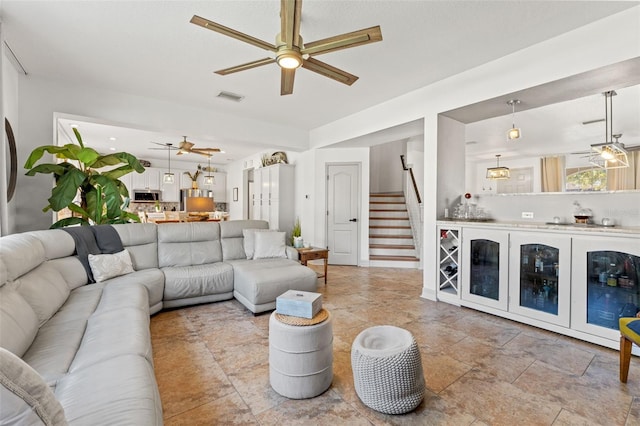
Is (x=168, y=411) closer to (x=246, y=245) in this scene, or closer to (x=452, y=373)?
(x=452, y=373)

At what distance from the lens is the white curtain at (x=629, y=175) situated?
704 cm

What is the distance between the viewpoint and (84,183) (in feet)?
11.5

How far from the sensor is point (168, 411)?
1.70 meters

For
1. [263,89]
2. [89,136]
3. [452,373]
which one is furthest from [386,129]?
[89,136]

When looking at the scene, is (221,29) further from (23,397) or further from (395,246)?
(395,246)

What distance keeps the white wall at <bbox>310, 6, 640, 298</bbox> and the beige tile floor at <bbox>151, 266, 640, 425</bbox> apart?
1152 millimetres

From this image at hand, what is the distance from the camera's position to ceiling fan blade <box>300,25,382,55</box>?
1.93m

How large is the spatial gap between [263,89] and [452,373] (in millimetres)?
3800

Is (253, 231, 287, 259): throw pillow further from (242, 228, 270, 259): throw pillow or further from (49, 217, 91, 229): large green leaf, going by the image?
(49, 217, 91, 229): large green leaf

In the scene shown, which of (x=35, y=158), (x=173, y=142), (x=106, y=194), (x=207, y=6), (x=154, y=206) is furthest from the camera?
(x=154, y=206)

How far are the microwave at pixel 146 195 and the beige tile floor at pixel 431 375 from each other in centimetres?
694

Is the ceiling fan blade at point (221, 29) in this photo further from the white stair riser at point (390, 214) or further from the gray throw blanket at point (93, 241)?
the white stair riser at point (390, 214)

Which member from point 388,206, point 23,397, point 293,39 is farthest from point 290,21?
point 388,206

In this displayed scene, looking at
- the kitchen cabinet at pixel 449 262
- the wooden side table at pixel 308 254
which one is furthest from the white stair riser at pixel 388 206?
the kitchen cabinet at pixel 449 262
